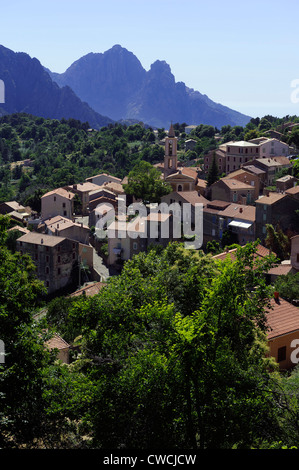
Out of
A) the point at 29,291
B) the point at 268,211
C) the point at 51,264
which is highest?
the point at 29,291

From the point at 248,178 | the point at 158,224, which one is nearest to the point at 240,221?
the point at 158,224

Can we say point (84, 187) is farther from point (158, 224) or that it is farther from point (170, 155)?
point (158, 224)

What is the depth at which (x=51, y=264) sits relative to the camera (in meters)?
50.4

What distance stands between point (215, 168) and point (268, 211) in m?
19.3

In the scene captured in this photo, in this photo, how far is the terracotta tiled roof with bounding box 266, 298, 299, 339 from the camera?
21891mm

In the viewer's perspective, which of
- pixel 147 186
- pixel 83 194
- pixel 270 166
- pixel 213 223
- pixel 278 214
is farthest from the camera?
pixel 83 194

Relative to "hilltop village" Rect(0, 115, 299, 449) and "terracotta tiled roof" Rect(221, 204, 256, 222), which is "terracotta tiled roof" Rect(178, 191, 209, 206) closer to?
"terracotta tiled roof" Rect(221, 204, 256, 222)

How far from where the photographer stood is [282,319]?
22.8m

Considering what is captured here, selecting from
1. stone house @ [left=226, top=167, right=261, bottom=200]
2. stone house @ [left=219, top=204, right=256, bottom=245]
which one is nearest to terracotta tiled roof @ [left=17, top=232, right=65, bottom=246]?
stone house @ [left=219, top=204, right=256, bottom=245]

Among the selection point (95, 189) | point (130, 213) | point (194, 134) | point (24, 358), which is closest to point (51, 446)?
point (24, 358)

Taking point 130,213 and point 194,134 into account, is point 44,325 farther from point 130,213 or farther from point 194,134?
point 194,134

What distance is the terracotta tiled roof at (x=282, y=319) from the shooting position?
21.9 meters

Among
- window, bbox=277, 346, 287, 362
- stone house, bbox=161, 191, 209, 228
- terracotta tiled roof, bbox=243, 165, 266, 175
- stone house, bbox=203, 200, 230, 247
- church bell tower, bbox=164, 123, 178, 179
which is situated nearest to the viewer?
window, bbox=277, 346, 287, 362

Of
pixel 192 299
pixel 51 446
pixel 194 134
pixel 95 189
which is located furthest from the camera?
pixel 194 134
